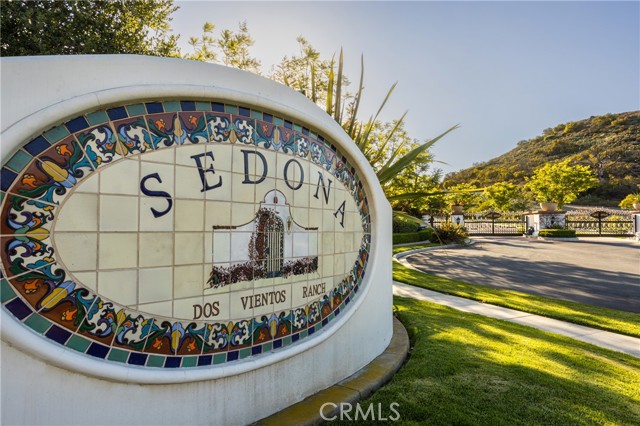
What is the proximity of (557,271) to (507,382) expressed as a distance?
10515 millimetres

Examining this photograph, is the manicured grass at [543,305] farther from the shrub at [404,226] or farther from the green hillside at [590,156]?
the green hillside at [590,156]

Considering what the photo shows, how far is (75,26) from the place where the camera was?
8008 mm

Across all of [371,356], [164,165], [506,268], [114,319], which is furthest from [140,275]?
[506,268]

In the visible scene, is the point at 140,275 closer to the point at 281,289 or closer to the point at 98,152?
the point at 98,152

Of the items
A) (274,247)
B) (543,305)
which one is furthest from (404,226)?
(274,247)

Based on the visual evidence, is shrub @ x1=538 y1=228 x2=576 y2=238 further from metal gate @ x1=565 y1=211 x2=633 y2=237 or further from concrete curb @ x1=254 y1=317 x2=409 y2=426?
concrete curb @ x1=254 y1=317 x2=409 y2=426

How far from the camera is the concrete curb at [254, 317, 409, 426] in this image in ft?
8.48

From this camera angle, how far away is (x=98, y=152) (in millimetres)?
1902

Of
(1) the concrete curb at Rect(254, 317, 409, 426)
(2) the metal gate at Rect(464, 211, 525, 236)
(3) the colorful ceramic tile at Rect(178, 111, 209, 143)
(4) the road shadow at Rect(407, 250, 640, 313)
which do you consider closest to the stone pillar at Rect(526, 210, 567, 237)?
(2) the metal gate at Rect(464, 211, 525, 236)

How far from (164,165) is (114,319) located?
913 millimetres

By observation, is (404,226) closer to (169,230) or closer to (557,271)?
(557,271)

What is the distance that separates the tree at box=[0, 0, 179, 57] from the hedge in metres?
15.0

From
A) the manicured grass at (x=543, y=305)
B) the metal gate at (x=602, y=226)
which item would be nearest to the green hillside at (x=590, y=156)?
the metal gate at (x=602, y=226)

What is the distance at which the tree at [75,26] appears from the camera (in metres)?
7.33
